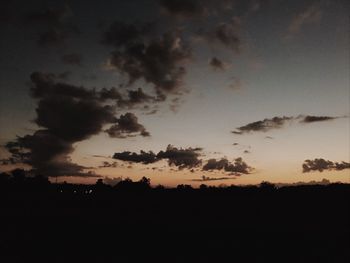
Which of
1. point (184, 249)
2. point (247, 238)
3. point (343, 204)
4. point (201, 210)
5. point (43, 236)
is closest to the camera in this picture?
point (184, 249)

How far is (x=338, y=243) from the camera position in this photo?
31.2m

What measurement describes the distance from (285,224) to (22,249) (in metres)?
28.3

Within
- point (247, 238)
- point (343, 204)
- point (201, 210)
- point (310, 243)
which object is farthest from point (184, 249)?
point (343, 204)

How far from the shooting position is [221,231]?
37.3 m

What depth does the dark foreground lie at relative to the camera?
28766 mm

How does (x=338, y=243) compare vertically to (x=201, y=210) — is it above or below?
below

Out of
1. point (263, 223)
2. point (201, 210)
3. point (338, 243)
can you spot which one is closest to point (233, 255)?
point (338, 243)

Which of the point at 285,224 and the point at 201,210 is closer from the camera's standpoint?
the point at 285,224

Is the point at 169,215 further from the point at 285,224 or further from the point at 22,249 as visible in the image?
the point at 22,249

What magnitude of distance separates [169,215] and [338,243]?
79.1 feet

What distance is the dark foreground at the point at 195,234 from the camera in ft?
94.4

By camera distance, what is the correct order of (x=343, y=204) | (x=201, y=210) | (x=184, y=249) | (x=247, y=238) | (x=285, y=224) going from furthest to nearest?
(x=201, y=210) < (x=343, y=204) < (x=285, y=224) < (x=247, y=238) < (x=184, y=249)

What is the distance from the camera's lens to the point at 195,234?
118ft

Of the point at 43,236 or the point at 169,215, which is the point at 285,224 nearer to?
the point at 169,215
